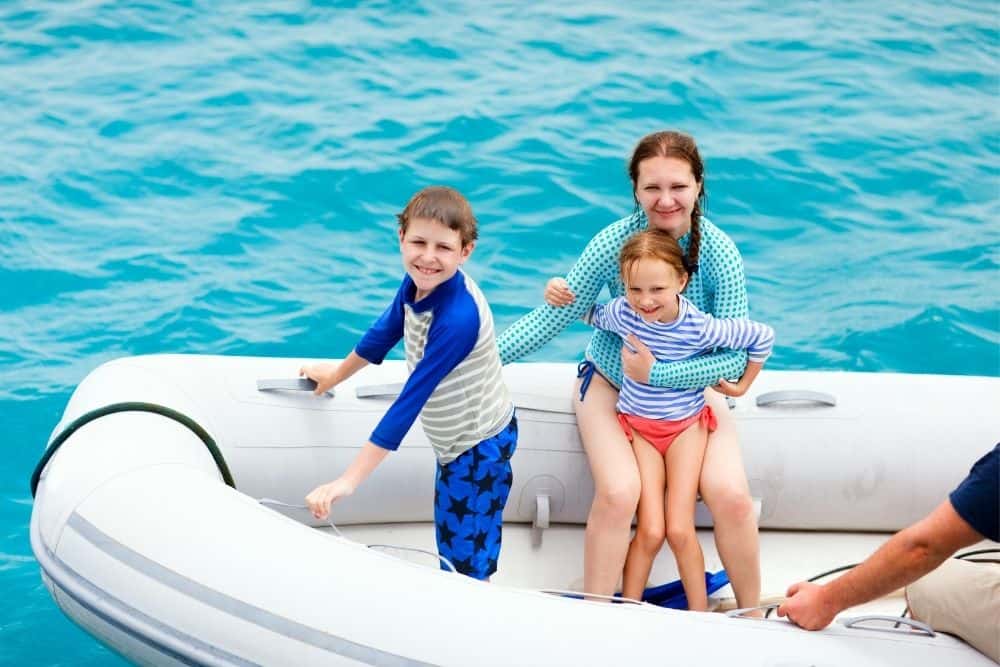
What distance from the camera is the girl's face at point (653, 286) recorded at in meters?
2.80

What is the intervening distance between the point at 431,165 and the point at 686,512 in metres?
3.12

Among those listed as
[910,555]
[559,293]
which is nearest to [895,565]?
[910,555]

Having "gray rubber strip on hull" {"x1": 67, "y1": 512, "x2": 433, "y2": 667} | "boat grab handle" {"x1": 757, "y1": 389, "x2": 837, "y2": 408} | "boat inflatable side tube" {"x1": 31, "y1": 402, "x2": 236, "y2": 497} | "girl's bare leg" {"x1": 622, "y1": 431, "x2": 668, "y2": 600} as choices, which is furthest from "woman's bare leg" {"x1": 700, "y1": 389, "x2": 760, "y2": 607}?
"boat inflatable side tube" {"x1": 31, "y1": 402, "x2": 236, "y2": 497}

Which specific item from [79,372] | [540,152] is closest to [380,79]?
[540,152]

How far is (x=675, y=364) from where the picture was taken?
9.66 ft

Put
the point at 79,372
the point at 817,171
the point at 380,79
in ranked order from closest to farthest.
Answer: the point at 79,372 → the point at 817,171 → the point at 380,79

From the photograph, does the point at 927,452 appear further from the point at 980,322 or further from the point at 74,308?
the point at 74,308

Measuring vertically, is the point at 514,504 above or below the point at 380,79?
below

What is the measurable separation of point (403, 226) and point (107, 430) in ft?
2.60

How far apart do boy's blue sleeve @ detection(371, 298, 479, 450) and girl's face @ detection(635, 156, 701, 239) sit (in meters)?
0.53

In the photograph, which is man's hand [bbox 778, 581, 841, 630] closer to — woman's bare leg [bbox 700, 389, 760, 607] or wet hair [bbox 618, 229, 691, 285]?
woman's bare leg [bbox 700, 389, 760, 607]

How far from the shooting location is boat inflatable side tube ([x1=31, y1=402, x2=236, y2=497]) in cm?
286

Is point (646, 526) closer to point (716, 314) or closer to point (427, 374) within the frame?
point (716, 314)

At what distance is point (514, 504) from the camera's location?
333cm
